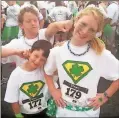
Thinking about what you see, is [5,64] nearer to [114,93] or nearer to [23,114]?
[23,114]

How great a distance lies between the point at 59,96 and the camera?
156cm

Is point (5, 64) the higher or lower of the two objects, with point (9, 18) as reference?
lower

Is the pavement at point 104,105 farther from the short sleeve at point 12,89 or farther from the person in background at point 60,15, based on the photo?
the person in background at point 60,15

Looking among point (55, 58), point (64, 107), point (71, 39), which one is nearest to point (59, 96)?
point (64, 107)

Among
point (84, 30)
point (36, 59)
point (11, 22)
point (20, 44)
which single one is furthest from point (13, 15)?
point (84, 30)

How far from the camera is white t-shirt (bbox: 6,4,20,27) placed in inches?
60.4

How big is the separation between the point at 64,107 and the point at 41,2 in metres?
0.57

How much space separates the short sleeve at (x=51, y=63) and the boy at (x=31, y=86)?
0.8 inches

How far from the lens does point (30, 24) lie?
1526 mm

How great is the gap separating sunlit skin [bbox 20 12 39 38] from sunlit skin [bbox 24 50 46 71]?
3.9 inches

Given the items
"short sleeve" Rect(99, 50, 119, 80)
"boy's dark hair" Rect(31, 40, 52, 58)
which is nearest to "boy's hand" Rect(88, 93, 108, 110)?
"short sleeve" Rect(99, 50, 119, 80)

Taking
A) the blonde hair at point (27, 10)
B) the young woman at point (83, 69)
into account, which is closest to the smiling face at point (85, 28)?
the young woman at point (83, 69)

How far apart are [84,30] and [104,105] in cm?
43

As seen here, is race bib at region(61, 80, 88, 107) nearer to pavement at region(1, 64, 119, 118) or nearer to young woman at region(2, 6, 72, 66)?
pavement at region(1, 64, 119, 118)
